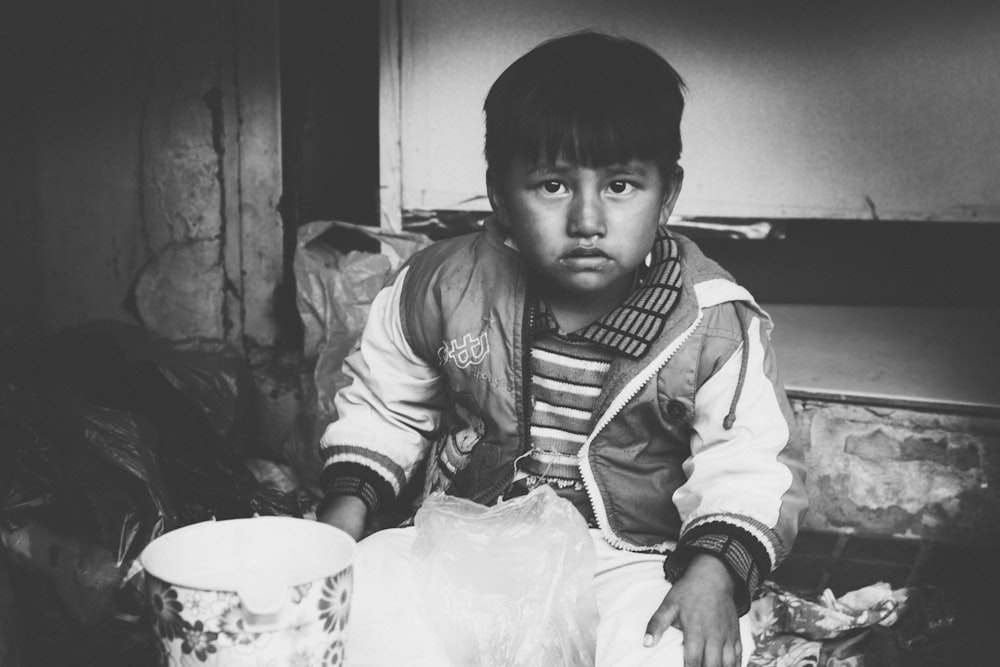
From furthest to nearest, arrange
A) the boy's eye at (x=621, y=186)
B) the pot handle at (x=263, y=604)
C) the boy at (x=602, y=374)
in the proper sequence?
the boy's eye at (x=621, y=186), the boy at (x=602, y=374), the pot handle at (x=263, y=604)

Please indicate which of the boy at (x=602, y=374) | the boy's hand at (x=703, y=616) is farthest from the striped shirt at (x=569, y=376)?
the boy's hand at (x=703, y=616)

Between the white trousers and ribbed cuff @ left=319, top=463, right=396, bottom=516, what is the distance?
0.37 feet

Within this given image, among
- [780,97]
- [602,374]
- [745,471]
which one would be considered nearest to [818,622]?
[745,471]

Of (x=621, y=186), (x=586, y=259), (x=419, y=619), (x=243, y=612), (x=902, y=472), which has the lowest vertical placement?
(x=902, y=472)

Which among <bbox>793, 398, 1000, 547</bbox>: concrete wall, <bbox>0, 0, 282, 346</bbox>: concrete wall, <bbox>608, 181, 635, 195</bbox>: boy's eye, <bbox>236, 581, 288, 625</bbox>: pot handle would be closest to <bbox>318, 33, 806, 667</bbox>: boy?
<bbox>608, 181, 635, 195</bbox>: boy's eye

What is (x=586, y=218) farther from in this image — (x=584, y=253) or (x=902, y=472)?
(x=902, y=472)

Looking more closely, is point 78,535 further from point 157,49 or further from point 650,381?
point 157,49

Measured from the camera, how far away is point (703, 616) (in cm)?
149

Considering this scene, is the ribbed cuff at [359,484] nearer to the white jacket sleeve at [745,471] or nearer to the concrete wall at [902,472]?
the white jacket sleeve at [745,471]

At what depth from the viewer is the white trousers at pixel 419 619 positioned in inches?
59.2

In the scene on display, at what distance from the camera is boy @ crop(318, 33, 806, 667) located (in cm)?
159

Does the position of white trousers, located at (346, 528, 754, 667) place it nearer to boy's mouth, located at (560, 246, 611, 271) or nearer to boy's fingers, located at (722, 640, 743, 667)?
boy's fingers, located at (722, 640, 743, 667)

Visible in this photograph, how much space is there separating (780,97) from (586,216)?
5.83ft

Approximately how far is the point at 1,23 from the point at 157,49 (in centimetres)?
44
